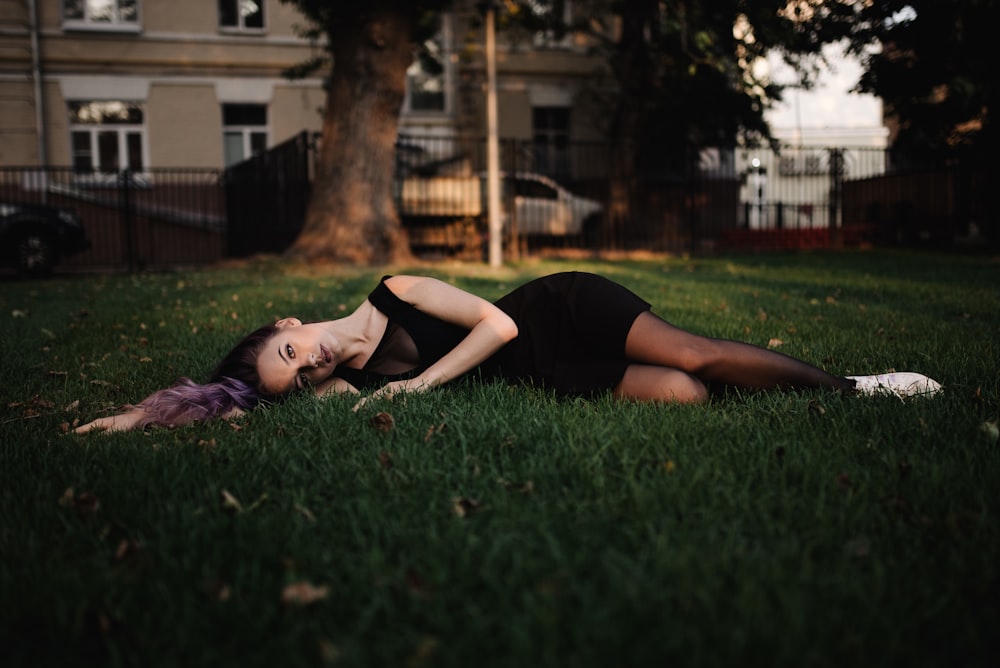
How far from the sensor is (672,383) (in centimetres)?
A: 337

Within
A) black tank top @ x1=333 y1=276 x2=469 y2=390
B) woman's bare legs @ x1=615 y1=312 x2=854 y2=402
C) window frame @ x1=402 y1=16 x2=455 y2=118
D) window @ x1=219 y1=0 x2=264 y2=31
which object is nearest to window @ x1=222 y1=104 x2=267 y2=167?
window @ x1=219 y1=0 x2=264 y2=31

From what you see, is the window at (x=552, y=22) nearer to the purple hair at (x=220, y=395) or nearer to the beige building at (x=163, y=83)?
the beige building at (x=163, y=83)

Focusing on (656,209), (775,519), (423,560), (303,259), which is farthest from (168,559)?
(656,209)

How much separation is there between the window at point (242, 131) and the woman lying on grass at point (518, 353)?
2058 centimetres

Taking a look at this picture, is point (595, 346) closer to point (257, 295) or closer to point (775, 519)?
point (775, 519)

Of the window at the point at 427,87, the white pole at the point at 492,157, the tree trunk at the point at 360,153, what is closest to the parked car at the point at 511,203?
the tree trunk at the point at 360,153

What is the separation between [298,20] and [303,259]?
13.5 meters

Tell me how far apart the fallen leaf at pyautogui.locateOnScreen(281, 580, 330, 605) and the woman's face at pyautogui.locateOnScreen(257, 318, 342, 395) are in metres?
1.67

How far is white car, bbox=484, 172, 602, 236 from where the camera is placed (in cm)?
1608

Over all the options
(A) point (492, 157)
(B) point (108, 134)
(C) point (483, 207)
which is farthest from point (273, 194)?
(B) point (108, 134)

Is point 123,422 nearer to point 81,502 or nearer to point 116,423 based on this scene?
point 116,423

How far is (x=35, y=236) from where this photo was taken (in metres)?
13.7

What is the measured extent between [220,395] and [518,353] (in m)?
1.41

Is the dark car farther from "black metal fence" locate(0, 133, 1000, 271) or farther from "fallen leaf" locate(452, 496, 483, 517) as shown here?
"fallen leaf" locate(452, 496, 483, 517)
